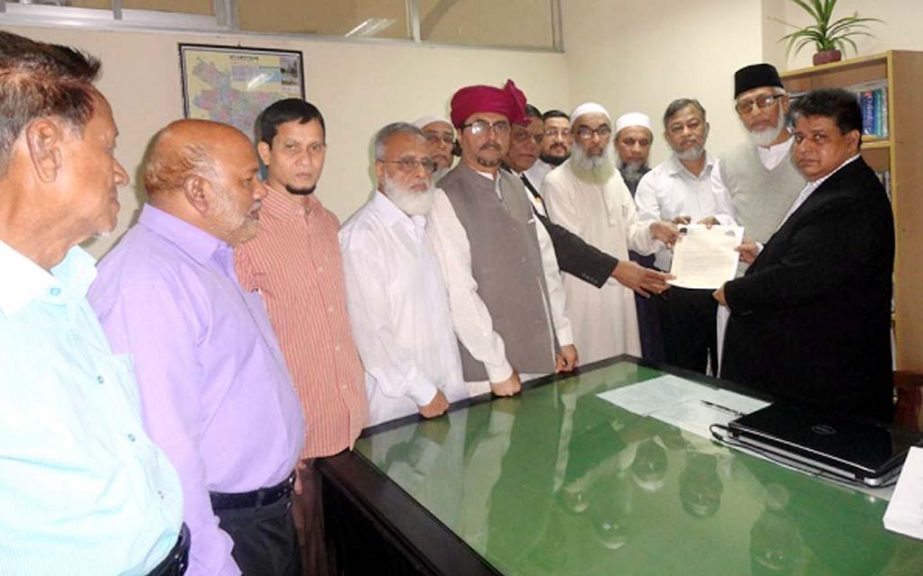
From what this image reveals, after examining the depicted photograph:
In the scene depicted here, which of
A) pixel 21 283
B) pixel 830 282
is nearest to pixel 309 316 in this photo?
pixel 21 283

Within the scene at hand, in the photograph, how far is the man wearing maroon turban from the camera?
212 centimetres

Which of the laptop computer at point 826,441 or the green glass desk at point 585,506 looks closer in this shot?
the green glass desk at point 585,506

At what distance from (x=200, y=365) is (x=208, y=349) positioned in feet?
0.11

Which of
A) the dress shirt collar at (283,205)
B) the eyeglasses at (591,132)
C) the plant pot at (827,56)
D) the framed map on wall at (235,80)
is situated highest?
the framed map on wall at (235,80)

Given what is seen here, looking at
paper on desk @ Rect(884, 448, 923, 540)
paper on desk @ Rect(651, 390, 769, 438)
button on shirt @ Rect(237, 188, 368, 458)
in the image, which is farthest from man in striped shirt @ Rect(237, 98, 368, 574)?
paper on desk @ Rect(884, 448, 923, 540)

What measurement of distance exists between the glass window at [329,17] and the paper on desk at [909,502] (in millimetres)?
3808

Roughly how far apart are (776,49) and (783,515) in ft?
11.2

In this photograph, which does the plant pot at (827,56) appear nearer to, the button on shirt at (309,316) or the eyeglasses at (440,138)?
the eyeglasses at (440,138)

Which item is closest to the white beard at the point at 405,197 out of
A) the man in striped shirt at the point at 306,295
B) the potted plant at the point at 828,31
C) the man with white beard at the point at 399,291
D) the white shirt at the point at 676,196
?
the man with white beard at the point at 399,291

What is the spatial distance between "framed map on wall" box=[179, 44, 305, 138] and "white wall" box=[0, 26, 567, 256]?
55mm

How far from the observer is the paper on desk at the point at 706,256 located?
2.60 meters

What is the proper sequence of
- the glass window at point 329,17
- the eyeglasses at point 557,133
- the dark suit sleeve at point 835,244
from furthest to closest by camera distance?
the glass window at point 329,17, the eyeglasses at point 557,133, the dark suit sleeve at point 835,244

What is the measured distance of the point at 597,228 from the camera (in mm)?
3229

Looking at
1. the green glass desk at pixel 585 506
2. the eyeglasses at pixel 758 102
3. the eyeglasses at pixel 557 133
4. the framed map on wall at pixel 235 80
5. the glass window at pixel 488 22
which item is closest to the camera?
the green glass desk at pixel 585 506
